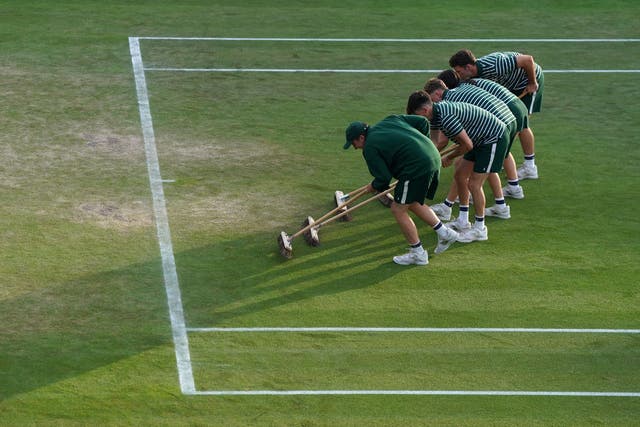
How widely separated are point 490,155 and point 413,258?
156cm

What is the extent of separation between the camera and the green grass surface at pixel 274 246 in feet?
34.9

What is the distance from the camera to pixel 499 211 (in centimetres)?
1444

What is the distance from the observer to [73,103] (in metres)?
17.8

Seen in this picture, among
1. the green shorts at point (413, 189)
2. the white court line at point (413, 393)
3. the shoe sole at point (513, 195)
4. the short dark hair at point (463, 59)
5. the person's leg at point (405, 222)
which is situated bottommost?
the white court line at point (413, 393)

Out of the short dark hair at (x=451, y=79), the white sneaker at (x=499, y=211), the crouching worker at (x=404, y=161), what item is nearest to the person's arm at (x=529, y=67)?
the short dark hair at (x=451, y=79)

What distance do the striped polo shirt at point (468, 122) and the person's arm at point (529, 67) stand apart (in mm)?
1523

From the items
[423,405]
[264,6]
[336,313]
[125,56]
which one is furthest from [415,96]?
[264,6]

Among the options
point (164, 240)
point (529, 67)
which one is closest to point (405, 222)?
point (164, 240)

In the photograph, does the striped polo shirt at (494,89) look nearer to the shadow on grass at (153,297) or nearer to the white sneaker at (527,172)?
the white sneaker at (527,172)

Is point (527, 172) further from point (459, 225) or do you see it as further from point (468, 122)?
point (468, 122)

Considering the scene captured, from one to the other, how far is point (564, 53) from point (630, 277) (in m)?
8.48

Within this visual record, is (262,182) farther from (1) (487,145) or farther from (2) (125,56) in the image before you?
(2) (125,56)

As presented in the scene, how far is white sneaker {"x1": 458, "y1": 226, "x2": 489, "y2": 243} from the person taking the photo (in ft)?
45.3

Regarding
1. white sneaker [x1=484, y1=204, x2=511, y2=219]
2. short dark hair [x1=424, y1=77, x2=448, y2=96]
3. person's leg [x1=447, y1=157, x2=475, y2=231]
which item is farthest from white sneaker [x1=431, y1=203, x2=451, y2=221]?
short dark hair [x1=424, y1=77, x2=448, y2=96]
